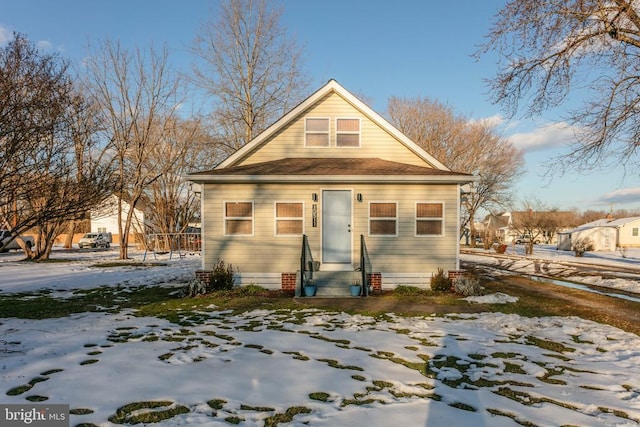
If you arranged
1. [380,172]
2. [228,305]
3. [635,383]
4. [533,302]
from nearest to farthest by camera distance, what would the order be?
[635,383] → [228,305] → [533,302] → [380,172]

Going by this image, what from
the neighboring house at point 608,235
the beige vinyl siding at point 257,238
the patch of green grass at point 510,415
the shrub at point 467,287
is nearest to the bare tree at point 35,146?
the beige vinyl siding at point 257,238

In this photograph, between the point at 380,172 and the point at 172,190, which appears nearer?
the point at 380,172

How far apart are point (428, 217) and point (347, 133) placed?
3.87 meters

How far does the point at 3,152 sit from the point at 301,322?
5.16 meters

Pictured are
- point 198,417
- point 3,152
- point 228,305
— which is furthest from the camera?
point 228,305

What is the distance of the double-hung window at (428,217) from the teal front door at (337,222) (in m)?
2.04

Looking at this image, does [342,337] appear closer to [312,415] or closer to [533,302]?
[312,415]

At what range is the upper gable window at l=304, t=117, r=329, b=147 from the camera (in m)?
12.4

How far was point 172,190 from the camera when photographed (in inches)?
1264

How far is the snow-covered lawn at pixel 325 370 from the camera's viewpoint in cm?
342

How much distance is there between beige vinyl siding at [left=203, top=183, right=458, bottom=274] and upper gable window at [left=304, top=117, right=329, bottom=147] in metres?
2.19

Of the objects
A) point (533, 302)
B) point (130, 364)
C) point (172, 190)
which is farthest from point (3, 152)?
point (172, 190)

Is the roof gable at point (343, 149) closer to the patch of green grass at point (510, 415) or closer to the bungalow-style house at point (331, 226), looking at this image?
the bungalow-style house at point (331, 226)

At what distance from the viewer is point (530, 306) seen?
8906mm
